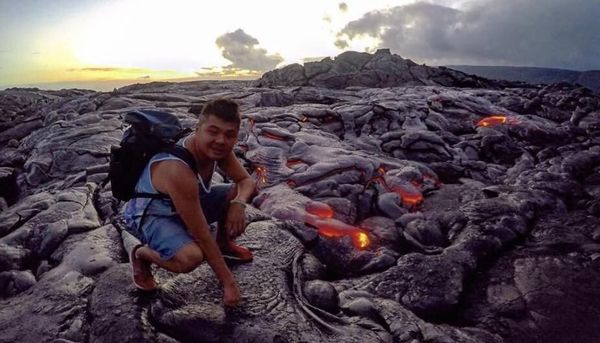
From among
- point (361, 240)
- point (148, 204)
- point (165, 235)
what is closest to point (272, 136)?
point (361, 240)

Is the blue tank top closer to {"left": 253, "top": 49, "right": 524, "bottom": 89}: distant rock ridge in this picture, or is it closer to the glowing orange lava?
the glowing orange lava

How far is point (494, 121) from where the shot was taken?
15.7 m

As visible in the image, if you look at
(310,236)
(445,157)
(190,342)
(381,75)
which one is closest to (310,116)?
(445,157)

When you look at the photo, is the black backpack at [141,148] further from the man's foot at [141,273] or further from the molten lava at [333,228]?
the molten lava at [333,228]

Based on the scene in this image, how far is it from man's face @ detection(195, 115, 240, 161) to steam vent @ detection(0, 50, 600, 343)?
187 centimetres

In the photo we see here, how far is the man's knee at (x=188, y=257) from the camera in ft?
14.4

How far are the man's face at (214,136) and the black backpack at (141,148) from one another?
197mm

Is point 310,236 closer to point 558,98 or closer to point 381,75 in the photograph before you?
point 558,98

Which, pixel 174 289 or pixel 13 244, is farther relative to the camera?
pixel 13 244

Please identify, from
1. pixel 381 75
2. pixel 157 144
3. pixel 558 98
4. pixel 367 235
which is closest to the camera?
pixel 157 144

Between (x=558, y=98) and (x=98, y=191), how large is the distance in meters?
21.4

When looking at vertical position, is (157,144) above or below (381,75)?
below

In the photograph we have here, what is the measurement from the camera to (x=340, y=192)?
920cm

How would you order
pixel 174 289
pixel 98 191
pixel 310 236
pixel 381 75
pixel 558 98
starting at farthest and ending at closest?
pixel 381 75, pixel 558 98, pixel 98 191, pixel 310 236, pixel 174 289
